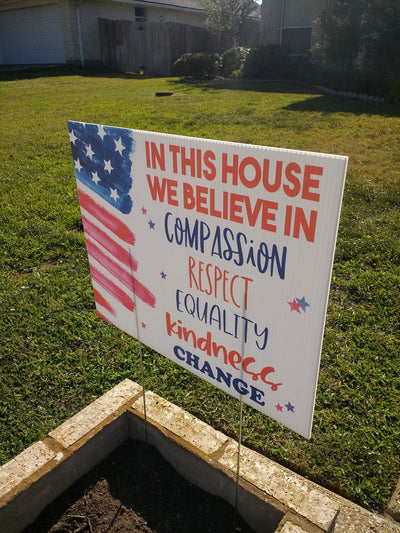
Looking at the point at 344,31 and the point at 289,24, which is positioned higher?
the point at 289,24

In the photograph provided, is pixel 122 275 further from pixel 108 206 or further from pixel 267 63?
pixel 267 63

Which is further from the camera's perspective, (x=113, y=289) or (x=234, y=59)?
(x=234, y=59)

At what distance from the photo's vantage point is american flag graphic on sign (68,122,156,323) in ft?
6.63

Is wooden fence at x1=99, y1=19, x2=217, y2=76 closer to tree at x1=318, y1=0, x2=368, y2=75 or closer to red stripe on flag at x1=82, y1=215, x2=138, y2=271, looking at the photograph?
tree at x1=318, y1=0, x2=368, y2=75

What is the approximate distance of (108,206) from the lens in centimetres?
221

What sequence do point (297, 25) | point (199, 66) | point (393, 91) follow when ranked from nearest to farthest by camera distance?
point (393, 91) → point (199, 66) → point (297, 25)

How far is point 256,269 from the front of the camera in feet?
5.46

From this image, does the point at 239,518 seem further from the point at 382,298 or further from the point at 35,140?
the point at 35,140

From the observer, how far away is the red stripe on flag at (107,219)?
2.18 metres

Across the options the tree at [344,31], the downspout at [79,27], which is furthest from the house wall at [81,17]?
the tree at [344,31]

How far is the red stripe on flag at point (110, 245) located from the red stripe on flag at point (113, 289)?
0.62 feet

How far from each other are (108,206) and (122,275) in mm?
363

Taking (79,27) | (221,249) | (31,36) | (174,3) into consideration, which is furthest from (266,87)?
(221,249)

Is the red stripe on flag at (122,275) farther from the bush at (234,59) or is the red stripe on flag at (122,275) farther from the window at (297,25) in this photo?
the window at (297,25)
